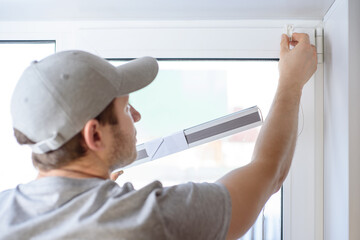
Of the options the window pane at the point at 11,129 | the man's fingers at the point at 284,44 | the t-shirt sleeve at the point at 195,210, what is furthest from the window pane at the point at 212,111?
the t-shirt sleeve at the point at 195,210

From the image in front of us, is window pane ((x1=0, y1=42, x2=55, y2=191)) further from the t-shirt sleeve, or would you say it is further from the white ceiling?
the t-shirt sleeve

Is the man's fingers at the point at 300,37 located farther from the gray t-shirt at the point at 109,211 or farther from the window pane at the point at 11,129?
the window pane at the point at 11,129

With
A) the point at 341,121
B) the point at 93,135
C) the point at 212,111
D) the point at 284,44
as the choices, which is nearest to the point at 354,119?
the point at 341,121

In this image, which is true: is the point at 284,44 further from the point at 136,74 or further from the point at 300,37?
the point at 136,74

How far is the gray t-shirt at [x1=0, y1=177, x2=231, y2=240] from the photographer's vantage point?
0.75 m

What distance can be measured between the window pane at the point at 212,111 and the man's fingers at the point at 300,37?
0.12 m

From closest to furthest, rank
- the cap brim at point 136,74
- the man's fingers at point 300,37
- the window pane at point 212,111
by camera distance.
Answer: the cap brim at point 136,74, the man's fingers at point 300,37, the window pane at point 212,111

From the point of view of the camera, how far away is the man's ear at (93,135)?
2.70ft

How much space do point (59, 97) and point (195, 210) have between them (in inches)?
13.1

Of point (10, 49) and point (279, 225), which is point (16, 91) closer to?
point (10, 49)

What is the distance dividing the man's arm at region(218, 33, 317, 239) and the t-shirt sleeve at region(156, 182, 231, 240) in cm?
3

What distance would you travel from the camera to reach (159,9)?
3.89 ft

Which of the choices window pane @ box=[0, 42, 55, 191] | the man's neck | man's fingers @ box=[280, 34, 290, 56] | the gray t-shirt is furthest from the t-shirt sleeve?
window pane @ box=[0, 42, 55, 191]

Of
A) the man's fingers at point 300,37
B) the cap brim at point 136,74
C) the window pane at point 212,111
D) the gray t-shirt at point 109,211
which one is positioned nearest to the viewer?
the gray t-shirt at point 109,211
